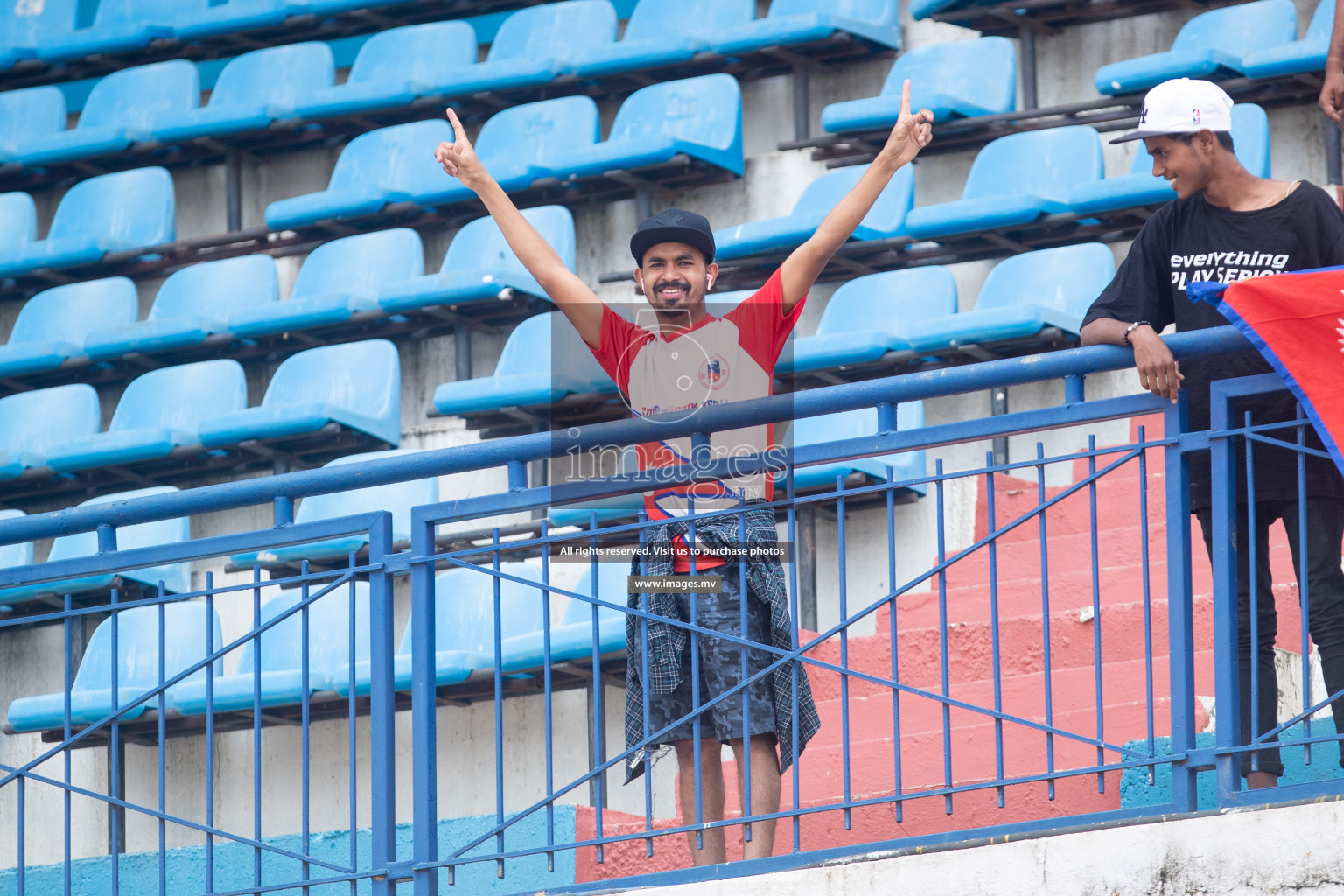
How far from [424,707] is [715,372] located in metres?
0.93

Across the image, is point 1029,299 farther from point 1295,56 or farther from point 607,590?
point 607,590

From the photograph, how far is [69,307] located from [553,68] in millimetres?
2435

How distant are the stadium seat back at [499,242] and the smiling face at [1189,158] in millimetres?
3462

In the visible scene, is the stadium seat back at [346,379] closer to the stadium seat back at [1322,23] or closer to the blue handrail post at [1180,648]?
the stadium seat back at [1322,23]

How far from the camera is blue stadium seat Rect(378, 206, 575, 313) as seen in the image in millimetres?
6902

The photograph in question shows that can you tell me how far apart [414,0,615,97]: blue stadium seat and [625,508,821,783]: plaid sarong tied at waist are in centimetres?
460

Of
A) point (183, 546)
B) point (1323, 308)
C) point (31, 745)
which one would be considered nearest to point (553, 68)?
point (31, 745)

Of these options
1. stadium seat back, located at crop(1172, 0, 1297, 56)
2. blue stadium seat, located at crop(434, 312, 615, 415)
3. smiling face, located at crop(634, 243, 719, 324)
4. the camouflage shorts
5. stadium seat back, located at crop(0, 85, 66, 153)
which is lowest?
the camouflage shorts

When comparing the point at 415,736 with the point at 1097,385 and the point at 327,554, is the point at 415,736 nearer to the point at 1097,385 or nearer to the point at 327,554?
the point at 327,554

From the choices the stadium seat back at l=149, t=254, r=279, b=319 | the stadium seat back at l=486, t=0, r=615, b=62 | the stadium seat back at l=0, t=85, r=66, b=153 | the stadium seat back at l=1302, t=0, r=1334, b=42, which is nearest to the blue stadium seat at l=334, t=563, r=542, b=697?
the stadium seat back at l=149, t=254, r=279, b=319

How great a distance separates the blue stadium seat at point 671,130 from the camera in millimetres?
7066

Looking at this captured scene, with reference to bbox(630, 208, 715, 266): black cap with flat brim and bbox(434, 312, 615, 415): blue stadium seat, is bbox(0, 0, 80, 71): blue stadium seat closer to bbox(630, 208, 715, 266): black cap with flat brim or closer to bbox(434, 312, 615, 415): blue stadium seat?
bbox(434, 312, 615, 415): blue stadium seat

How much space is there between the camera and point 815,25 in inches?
285

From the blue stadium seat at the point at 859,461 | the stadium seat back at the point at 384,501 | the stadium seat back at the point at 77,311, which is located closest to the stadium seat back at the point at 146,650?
the stadium seat back at the point at 384,501
